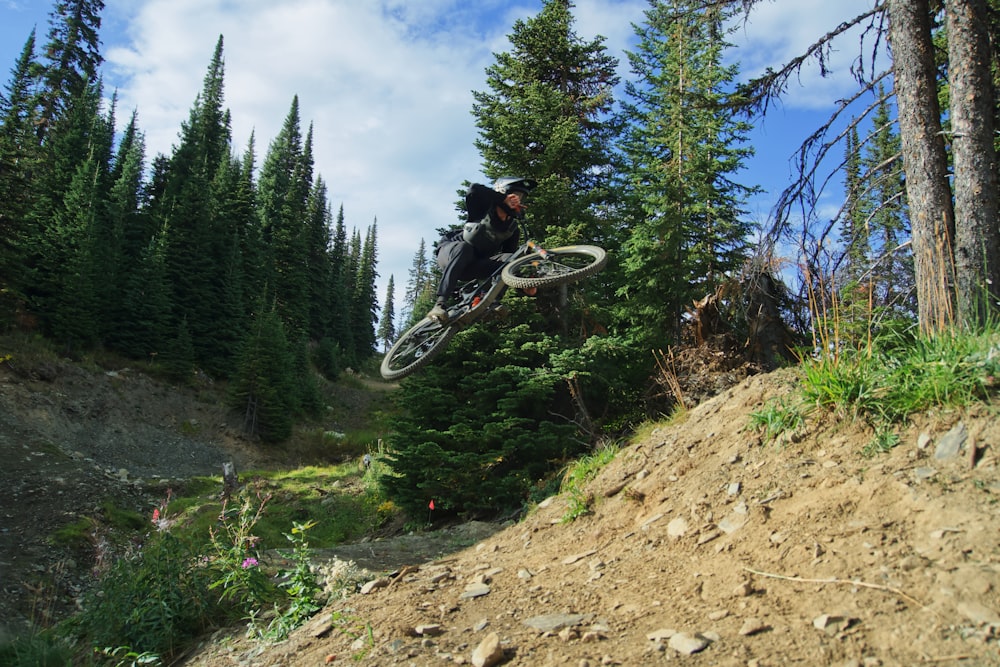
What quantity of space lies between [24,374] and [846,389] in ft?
97.0

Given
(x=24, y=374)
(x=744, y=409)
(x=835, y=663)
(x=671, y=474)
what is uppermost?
(x=24, y=374)

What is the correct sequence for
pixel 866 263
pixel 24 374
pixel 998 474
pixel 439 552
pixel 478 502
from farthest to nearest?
pixel 24 374, pixel 478 502, pixel 439 552, pixel 866 263, pixel 998 474

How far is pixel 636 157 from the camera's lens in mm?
16219

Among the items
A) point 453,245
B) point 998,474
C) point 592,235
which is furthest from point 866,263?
point 592,235

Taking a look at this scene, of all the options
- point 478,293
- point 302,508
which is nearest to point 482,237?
point 478,293

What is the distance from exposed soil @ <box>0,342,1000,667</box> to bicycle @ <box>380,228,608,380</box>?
7.42 feet

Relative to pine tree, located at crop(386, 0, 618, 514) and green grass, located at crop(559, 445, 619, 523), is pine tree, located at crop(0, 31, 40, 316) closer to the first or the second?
pine tree, located at crop(386, 0, 618, 514)

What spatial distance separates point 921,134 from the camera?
225 inches

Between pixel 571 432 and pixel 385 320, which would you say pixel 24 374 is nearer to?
pixel 571 432

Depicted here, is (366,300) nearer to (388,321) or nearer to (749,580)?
(388,321)

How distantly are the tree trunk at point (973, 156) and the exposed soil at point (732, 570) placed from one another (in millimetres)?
1721

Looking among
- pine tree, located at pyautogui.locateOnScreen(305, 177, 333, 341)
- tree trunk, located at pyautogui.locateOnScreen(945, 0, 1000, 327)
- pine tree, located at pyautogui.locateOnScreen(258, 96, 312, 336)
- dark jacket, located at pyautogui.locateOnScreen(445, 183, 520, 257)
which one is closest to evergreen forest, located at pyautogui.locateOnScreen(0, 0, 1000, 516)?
tree trunk, located at pyautogui.locateOnScreen(945, 0, 1000, 327)

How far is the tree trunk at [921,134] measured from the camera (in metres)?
5.48

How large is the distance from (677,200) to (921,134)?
762 centimetres
